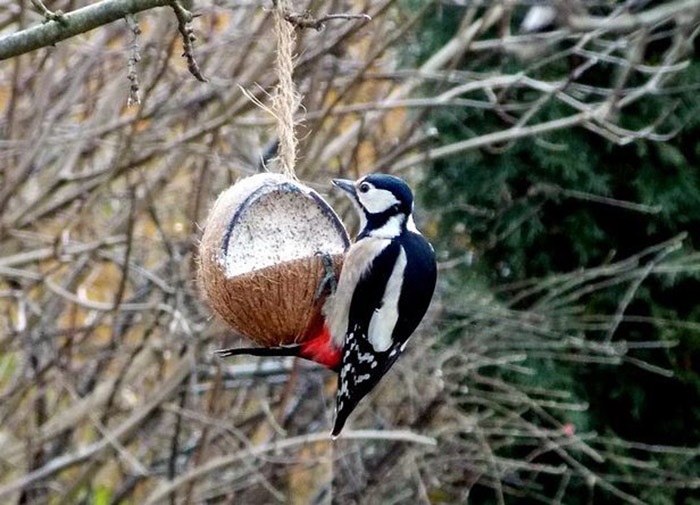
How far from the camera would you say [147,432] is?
196 inches

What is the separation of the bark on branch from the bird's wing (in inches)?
33.1

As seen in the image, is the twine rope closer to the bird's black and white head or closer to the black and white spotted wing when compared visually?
the bird's black and white head

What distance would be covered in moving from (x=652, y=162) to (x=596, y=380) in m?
0.97

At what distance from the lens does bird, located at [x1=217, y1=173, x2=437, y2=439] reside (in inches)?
104

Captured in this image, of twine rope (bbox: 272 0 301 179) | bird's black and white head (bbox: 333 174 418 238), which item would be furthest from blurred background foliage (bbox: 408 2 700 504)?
twine rope (bbox: 272 0 301 179)

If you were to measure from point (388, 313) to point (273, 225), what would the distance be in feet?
1.08

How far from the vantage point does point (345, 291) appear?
8.59 ft

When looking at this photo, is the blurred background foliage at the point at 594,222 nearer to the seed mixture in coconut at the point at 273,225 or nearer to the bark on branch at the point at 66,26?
the seed mixture in coconut at the point at 273,225

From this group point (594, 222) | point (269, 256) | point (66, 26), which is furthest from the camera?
point (594, 222)

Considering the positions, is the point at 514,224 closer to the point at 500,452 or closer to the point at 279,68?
the point at 500,452

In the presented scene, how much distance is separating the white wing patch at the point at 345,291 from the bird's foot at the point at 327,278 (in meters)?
0.02

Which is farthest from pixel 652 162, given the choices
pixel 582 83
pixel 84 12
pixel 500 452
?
pixel 84 12

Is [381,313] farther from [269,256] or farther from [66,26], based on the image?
[66,26]

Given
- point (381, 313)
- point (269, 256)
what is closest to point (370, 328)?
point (381, 313)
